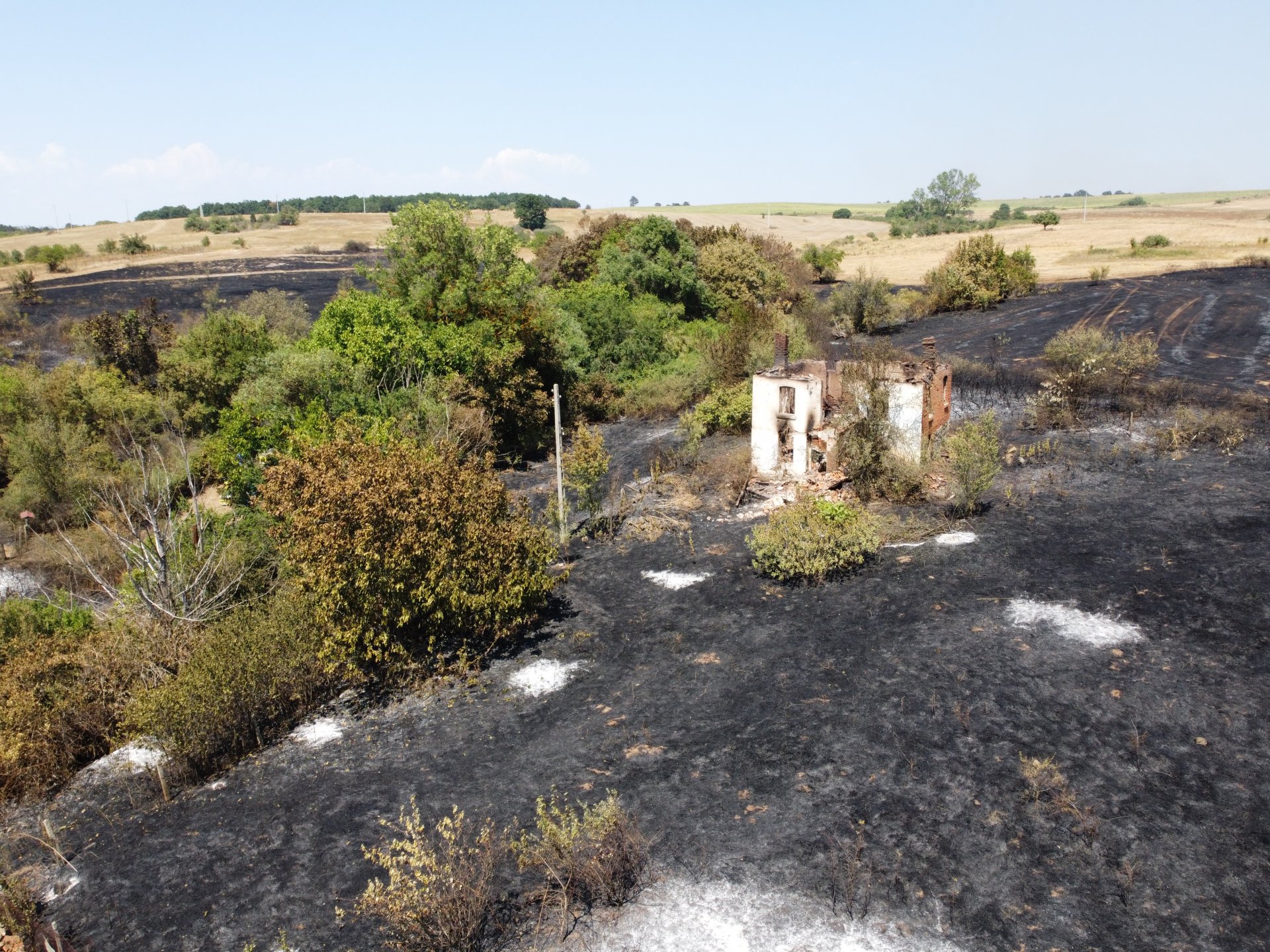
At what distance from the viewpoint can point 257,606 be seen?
44.3ft

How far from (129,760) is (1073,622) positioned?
45.1ft

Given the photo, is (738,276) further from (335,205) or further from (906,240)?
(335,205)

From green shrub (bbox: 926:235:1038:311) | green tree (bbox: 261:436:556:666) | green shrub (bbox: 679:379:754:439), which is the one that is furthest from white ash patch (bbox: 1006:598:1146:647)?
green shrub (bbox: 926:235:1038:311)

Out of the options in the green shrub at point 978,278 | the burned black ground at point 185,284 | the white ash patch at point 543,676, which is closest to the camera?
the white ash patch at point 543,676

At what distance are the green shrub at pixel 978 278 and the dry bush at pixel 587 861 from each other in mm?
36796

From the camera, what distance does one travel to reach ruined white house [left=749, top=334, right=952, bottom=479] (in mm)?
17906

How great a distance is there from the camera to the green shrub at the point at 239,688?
10.7 meters

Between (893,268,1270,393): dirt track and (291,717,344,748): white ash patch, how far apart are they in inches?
947

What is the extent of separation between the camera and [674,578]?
51.6 feet

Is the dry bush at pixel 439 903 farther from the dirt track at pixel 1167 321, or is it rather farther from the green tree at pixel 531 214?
the green tree at pixel 531 214

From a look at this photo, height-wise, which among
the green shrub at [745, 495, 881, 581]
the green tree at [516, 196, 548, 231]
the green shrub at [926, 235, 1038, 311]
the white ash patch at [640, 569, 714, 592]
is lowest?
the white ash patch at [640, 569, 714, 592]

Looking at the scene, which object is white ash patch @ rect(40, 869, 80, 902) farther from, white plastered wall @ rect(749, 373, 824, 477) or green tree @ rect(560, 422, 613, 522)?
white plastered wall @ rect(749, 373, 824, 477)

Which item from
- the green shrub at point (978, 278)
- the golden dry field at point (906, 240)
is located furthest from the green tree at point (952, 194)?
the green shrub at point (978, 278)

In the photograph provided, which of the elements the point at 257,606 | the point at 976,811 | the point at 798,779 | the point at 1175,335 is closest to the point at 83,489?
the point at 257,606
